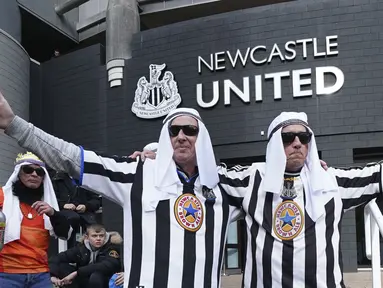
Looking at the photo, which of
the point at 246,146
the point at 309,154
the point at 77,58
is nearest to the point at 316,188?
the point at 309,154

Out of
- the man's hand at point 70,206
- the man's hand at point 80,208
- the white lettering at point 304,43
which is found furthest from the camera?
the white lettering at point 304,43

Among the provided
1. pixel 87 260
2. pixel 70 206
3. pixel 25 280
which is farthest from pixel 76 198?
pixel 25 280

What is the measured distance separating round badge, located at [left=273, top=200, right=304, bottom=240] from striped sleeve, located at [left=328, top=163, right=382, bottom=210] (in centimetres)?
32

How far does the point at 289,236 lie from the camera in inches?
114

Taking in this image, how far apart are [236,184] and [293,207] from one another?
34 cm

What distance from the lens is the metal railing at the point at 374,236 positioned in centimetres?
351

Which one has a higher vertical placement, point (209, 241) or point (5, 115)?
point (5, 115)

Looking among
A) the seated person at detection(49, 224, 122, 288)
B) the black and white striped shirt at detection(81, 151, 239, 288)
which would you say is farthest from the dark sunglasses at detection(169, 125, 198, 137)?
the seated person at detection(49, 224, 122, 288)

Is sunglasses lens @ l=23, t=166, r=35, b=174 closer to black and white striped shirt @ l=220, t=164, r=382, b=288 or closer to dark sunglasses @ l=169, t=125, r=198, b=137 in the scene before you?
dark sunglasses @ l=169, t=125, r=198, b=137

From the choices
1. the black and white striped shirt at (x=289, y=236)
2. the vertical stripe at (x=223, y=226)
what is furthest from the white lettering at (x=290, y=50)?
the vertical stripe at (x=223, y=226)

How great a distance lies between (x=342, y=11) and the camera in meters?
10.5

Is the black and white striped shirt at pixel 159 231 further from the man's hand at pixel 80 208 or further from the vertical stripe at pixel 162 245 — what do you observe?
the man's hand at pixel 80 208

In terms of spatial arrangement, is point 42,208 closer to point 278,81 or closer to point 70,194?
point 70,194

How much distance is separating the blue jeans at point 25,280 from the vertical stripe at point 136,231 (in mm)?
1462
